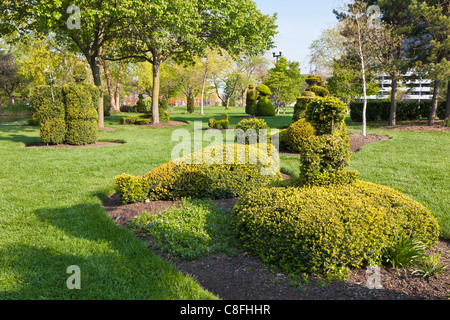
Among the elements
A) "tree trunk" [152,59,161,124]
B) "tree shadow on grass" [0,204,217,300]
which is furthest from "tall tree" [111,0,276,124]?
"tree shadow on grass" [0,204,217,300]

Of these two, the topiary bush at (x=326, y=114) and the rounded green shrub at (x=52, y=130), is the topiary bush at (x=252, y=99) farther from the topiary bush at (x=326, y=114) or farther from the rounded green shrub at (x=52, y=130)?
the topiary bush at (x=326, y=114)

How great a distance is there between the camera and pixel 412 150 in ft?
35.1

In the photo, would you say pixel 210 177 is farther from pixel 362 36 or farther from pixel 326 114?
pixel 362 36

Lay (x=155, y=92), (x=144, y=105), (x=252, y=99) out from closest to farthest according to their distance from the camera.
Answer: (x=155, y=92), (x=252, y=99), (x=144, y=105)

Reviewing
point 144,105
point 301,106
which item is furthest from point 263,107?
point 144,105

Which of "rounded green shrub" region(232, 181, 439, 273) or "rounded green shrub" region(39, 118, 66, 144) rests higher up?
"rounded green shrub" region(39, 118, 66, 144)

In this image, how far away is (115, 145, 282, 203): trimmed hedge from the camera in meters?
5.66

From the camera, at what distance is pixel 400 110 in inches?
837

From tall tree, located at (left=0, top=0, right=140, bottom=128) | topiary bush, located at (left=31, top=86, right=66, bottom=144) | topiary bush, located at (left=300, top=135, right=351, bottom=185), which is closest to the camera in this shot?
topiary bush, located at (left=300, top=135, right=351, bottom=185)

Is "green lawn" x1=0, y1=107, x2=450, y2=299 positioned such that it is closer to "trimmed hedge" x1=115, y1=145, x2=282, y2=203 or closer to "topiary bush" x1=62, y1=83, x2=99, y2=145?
"trimmed hedge" x1=115, y1=145, x2=282, y2=203

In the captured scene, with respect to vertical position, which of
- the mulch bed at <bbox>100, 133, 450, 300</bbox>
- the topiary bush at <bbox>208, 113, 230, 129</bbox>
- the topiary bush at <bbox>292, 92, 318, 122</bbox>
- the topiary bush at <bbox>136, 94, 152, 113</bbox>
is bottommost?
the mulch bed at <bbox>100, 133, 450, 300</bbox>

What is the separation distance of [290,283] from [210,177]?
2.86m

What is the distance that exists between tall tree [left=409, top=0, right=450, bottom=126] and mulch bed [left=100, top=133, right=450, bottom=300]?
15472 millimetres

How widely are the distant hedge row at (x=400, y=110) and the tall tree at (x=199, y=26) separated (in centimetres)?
825
